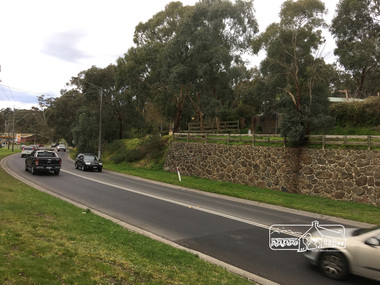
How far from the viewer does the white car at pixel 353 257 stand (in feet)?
17.5

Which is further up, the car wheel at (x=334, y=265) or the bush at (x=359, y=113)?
the bush at (x=359, y=113)

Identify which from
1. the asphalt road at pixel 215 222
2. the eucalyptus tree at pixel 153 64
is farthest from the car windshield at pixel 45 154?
the eucalyptus tree at pixel 153 64

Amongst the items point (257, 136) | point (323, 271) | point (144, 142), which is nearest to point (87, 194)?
point (323, 271)

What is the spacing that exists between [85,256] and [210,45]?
23.8 m

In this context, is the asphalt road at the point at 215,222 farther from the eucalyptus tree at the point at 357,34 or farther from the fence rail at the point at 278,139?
the eucalyptus tree at the point at 357,34

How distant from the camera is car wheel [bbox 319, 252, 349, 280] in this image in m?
5.64

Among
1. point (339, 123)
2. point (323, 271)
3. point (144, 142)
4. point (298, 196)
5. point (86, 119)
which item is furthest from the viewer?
point (86, 119)

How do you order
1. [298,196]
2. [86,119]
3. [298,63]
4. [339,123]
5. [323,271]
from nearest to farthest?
[323,271]
[298,196]
[298,63]
[339,123]
[86,119]

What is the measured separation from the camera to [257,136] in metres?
21.6

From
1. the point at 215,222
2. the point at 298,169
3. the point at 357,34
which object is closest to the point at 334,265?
the point at 215,222

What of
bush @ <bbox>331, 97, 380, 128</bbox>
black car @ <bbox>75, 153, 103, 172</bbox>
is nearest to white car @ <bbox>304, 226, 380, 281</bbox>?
bush @ <bbox>331, 97, 380, 128</bbox>

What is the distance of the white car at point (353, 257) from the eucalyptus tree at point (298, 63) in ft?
39.4

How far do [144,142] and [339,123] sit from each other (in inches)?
767

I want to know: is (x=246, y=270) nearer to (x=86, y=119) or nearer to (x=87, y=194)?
(x=87, y=194)
